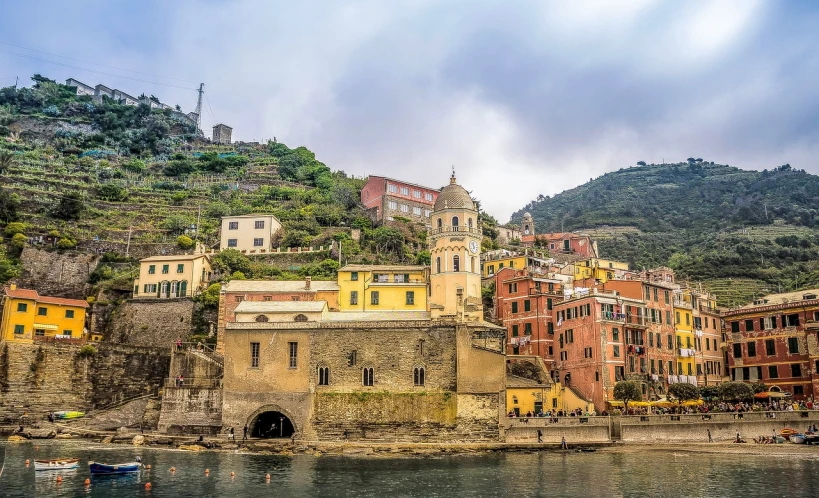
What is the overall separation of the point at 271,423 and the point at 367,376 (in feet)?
31.8

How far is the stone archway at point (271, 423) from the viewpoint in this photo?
49.6m

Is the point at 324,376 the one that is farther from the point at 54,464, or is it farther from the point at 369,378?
the point at 54,464

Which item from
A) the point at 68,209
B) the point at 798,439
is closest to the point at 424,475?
the point at 798,439

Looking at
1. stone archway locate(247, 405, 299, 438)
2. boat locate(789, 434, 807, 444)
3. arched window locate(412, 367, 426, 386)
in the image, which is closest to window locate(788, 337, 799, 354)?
boat locate(789, 434, 807, 444)

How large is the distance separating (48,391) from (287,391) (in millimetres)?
17657

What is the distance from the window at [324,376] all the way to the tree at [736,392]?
2830 cm

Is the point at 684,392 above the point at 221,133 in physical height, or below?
below

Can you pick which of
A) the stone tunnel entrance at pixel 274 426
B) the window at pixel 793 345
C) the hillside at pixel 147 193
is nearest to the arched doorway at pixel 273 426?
the stone tunnel entrance at pixel 274 426

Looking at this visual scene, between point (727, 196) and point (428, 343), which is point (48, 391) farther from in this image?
point (727, 196)

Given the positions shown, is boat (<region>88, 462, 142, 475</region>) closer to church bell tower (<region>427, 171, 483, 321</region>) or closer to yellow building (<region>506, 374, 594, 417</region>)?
church bell tower (<region>427, 171, 483, 321</region>)

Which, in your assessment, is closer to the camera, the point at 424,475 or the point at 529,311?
the point at 424,475

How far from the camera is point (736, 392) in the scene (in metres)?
52.2

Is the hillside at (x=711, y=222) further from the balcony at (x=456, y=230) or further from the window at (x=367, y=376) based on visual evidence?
the window at (x=367, y=376)

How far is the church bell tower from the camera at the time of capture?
54594 millimetres
